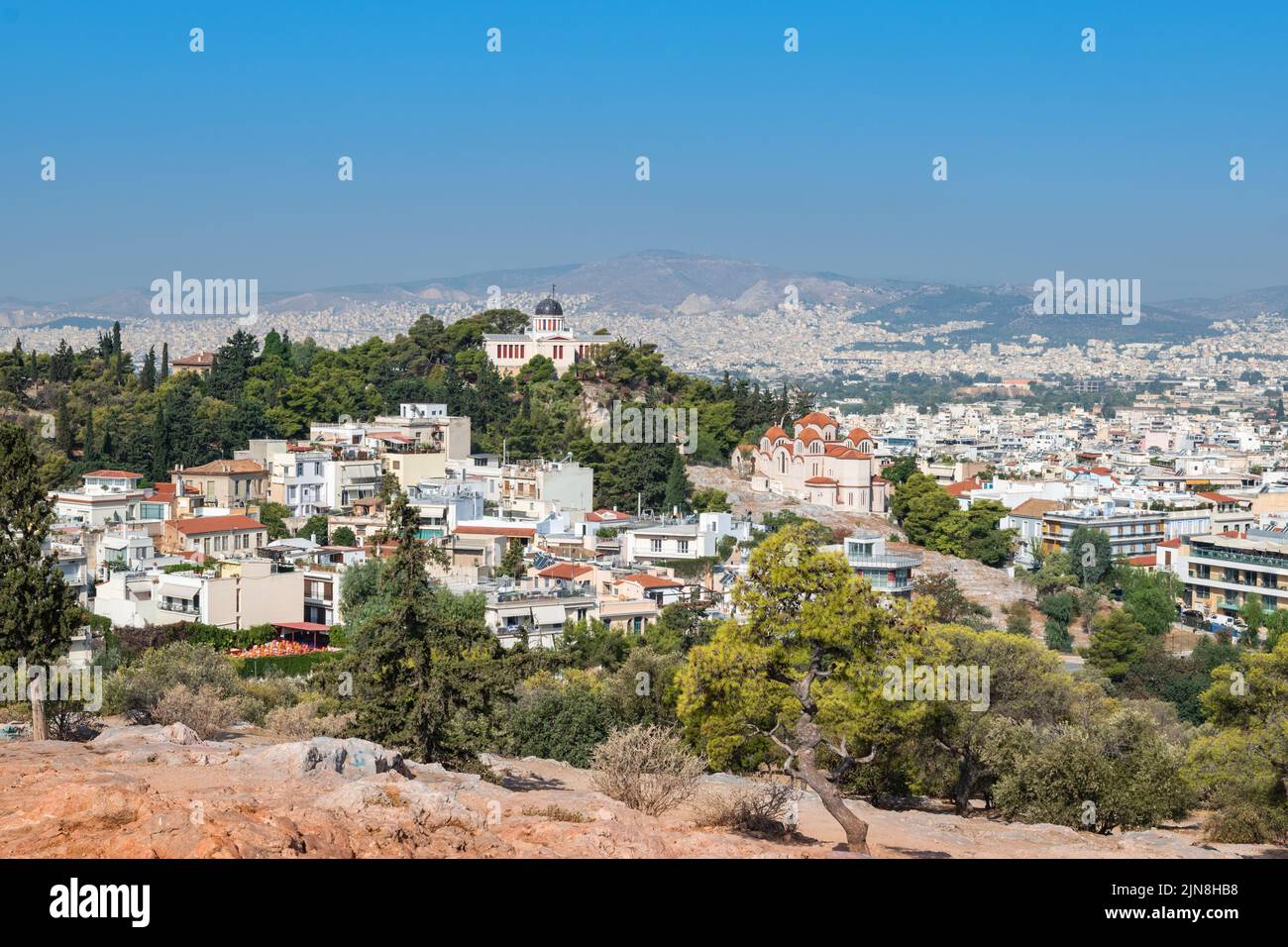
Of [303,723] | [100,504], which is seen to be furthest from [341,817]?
[100,504]

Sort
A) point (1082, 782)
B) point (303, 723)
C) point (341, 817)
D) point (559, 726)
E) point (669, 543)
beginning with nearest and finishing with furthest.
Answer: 1. point (341, 817)
2. point (1082, 782)
3. point (303, 723)
4. point (559, 726)
5. point (669, 543)

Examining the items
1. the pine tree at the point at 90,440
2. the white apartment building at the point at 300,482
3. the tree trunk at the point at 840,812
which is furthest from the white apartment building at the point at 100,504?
the tree trunk at the point at 840,812

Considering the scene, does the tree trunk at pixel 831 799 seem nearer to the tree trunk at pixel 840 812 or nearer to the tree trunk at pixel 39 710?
the tree trunk at pixel 840 812

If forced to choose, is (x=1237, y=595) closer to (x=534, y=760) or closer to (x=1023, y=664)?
(x=1023, y=664)

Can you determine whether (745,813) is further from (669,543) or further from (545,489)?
(545,489)

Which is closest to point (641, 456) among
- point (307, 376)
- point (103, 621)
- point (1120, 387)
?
point (307, 376)
